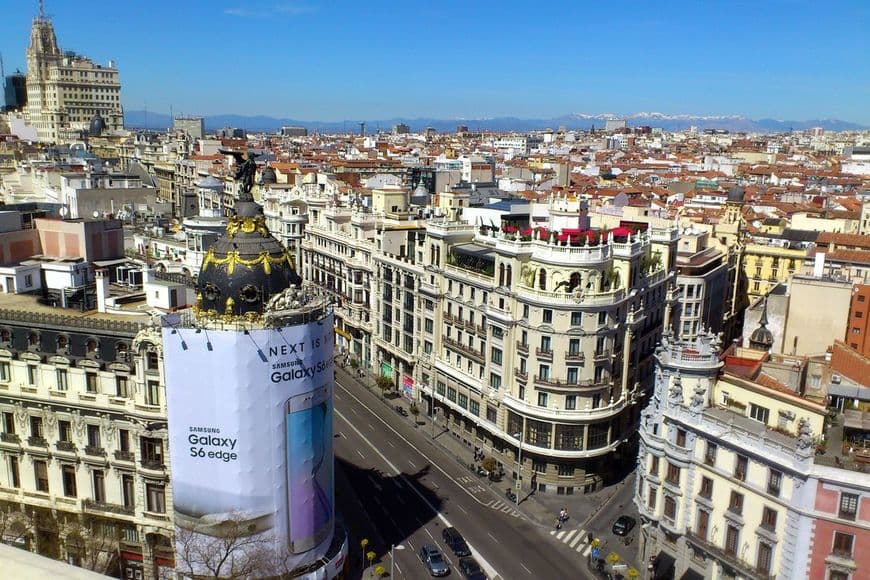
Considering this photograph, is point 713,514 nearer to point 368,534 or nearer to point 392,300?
point 368,534

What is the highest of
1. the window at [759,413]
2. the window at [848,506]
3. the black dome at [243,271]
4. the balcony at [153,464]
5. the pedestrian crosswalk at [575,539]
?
the black dome at [243,271]

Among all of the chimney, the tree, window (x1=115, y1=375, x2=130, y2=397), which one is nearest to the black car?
window (x1=115, y1=375, x2=130, y2=397)

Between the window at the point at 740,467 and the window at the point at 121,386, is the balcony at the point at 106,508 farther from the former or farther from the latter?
the window at the point at 740,467

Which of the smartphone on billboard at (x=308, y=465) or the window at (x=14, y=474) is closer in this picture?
the smartphone on billboard at (x=308, y=465)

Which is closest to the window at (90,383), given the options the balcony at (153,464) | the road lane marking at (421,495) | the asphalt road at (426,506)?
the balcony at (153,464)

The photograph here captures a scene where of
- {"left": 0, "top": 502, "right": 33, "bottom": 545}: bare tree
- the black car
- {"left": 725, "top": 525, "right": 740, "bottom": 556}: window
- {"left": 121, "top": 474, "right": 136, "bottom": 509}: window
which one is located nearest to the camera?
{"left": 725, "top": 525, "right": 740, "bottom": 556}: window

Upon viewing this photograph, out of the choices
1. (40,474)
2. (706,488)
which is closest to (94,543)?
(40,474)

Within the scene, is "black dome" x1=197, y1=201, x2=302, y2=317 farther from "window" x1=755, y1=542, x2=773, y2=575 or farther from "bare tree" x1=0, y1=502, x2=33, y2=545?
"window" x1=755, y1=542, x2=773, y2=575

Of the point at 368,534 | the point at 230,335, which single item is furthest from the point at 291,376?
the point at 368,534
